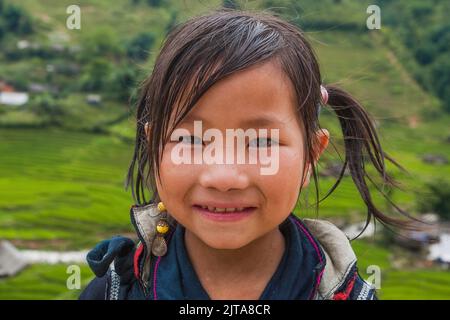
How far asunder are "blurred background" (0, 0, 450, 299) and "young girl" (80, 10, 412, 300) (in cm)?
649

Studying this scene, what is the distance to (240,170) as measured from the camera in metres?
0.69

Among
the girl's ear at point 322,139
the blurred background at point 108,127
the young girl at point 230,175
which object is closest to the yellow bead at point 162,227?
the young girl at point 230,175

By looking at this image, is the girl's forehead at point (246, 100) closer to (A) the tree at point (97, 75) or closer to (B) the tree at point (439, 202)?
(B) the tree at point (439, 202)

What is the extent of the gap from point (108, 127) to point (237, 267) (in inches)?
542

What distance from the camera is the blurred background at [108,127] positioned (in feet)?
34.4

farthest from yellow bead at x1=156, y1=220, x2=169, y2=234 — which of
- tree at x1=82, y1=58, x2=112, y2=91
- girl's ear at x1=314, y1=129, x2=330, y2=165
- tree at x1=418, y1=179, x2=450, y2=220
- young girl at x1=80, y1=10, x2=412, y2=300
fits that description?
tree at x1=82, y1=58, x2=112, y2=91

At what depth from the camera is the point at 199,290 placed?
0.80 meters

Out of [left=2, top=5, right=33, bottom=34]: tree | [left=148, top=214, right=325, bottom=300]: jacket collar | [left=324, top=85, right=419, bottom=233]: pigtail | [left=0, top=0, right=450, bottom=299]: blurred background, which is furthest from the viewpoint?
[left=2, top=5, right=33, bottom=34]: tree

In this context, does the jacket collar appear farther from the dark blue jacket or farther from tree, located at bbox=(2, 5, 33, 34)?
tree, located at bbox=(2, 5, 33, 34)

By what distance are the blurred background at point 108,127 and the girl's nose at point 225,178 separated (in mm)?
6634

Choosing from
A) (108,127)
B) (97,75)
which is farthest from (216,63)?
(97,75)

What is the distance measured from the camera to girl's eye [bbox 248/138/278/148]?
0.70 m
